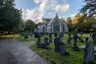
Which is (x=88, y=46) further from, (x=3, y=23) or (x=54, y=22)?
(x=54, y=22)

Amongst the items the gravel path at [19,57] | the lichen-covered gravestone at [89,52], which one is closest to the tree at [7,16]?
the gravel path at [19,57]

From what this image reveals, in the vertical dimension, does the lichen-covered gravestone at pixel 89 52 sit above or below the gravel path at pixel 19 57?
above

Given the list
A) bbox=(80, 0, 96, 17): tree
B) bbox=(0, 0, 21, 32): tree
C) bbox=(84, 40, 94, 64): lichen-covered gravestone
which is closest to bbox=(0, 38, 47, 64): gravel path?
bbox=(84, 40, 94, 64): lichen-covered gravestone

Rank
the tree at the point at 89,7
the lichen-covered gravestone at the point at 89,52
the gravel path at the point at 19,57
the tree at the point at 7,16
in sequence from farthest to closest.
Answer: the tree at the point at 7,16 < the tree at the point at 89,7 < the gravel path at the point at 19,57 < the lichen-covered gravestone at the point at 89,52

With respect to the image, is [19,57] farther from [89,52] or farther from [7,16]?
[7,16]

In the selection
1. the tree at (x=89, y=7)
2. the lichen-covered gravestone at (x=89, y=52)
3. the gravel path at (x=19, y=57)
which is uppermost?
the tree at (x=89, y=7)

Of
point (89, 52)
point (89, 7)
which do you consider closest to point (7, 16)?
point (89, 7)

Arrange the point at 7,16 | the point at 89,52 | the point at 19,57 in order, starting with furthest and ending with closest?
the point at 7,16
the point at 19,57
the point at 89,52

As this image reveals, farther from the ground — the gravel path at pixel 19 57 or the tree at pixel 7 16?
the tree at pixel 7 16

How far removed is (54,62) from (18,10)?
4355 centimetres

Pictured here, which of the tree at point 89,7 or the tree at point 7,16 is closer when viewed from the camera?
the tree at point 89,7

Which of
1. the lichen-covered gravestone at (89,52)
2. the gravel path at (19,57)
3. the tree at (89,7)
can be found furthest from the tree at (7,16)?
the lichen-covered gravestone at (89,52)

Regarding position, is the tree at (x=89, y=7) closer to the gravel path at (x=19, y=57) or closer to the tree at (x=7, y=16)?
the gravel path at (x=19, y=57)

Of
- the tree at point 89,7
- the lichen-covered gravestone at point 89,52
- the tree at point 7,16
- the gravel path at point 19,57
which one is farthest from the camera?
the tree at point 7,16
